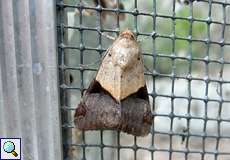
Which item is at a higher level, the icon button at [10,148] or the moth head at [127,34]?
the moth head at [127,34]

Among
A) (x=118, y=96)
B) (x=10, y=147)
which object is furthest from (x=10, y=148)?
(x=118, y=96)

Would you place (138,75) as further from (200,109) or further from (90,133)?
(200,109)

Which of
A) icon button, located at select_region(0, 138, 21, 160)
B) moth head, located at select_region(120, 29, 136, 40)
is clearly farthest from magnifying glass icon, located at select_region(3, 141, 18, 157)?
moth head, located at select_region(120, 29, 136, 40)

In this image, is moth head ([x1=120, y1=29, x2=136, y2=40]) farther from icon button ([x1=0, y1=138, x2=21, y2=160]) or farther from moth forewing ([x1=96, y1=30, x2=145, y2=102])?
icon button ([x1=0, y1=138, x2=21, y2=160])

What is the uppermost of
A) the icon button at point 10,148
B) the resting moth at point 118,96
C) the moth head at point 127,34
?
the moth head at point 127,34

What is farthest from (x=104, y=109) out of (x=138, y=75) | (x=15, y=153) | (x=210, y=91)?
(x=210, y=91)

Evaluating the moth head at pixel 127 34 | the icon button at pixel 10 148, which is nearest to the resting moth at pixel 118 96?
the moth head at pixel 127 34

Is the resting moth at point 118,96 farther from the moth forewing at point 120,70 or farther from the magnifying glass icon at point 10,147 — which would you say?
the magnifying glass icon at point 10,147

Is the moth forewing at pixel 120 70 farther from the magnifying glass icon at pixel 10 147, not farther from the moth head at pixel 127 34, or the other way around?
the magnifying glass icon at pixel 10 147
